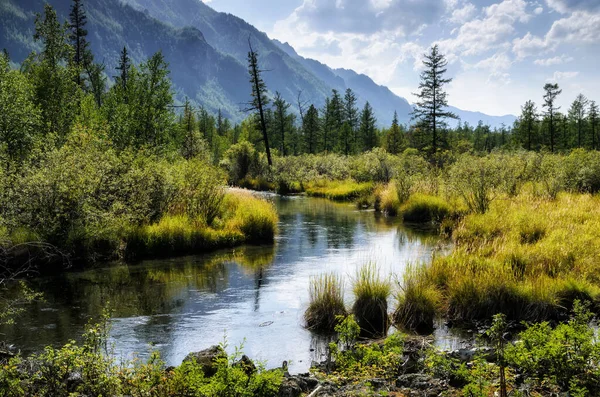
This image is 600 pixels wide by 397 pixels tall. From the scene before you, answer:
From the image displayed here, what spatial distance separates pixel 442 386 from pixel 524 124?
82.3m

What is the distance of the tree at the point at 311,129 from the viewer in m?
84.9

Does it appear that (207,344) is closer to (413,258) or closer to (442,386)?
(442,386)

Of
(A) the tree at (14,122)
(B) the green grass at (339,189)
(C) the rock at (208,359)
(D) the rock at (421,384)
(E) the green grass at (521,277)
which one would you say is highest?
(A) the tree at (14,122)

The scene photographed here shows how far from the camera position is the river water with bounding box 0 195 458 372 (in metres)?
9.51

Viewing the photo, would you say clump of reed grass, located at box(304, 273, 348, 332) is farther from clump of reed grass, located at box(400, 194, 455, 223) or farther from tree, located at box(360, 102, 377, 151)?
tree, located at box(360, 102, 377, 151)

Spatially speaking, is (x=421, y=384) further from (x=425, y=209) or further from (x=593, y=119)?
(x=593, y=119)

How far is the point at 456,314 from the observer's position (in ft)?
34.8

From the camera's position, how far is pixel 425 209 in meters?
27.1

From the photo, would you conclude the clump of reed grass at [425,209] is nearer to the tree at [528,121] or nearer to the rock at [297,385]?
the rock at [297,385]

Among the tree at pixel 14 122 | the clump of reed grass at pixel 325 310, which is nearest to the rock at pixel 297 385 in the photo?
the clump of reed grass at pixel 325 310

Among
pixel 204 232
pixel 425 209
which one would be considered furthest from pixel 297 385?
pixel 425 209

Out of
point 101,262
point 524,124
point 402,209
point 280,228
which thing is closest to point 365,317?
point 101,262

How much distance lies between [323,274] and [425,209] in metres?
14.3

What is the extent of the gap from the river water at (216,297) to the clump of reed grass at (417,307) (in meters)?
0.77
